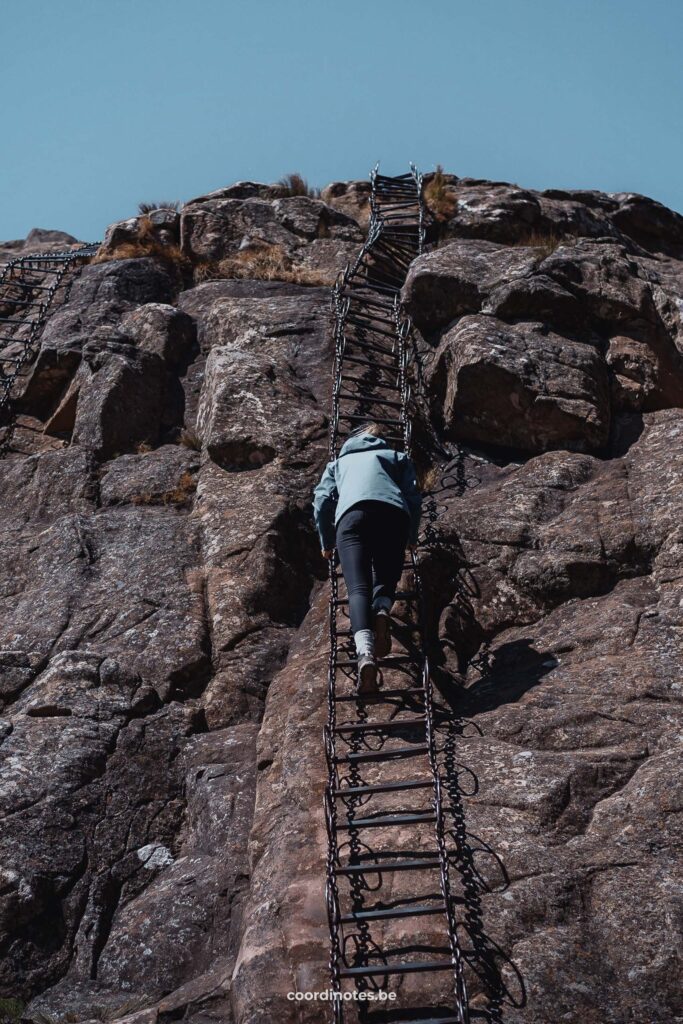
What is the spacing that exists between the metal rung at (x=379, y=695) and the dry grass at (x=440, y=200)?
9.91 meters

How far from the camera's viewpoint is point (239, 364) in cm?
1230

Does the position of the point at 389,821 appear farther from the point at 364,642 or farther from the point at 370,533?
the point at 370,533

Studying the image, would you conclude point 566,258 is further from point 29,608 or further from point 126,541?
point 29,608

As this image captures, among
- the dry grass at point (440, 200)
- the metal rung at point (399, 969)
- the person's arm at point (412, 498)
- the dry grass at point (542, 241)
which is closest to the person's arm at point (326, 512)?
the person's arm at point (412, 498)

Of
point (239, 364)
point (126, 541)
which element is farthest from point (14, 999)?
point (239, 364)

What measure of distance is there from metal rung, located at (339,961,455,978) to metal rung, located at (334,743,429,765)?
162 centimetres

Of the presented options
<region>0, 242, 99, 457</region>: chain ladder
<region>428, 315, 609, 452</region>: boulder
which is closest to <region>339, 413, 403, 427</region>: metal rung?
<region>428, 315, 609, 452</region>: boulder

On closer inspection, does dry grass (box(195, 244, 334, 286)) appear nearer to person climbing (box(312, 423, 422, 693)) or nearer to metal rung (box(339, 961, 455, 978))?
person climbing (box(312, 423, 422, 693))

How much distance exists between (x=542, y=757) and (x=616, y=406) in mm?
5641

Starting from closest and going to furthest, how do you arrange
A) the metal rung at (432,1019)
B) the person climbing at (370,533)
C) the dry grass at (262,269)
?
the metal rung at (432,1019), the person climbing at (370,533), the dry grass at (262,269)

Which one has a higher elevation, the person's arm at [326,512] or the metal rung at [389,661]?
the person's arm at [326,512]

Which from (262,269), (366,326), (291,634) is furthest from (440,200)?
(291,634)

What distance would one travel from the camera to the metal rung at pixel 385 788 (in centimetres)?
700

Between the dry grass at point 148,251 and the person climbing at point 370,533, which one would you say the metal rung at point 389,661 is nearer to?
the person climbing at point 370,533
